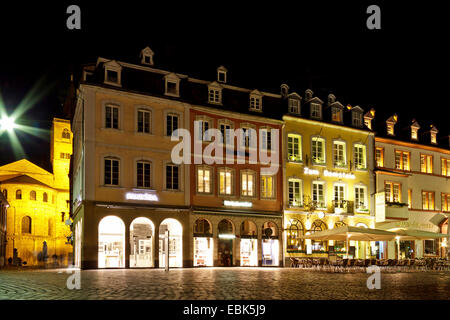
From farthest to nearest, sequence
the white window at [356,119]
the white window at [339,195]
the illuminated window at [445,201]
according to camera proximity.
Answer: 1. the illuminated window at [445,201]
2. the white window at [356,119]
3. the white window at [339,195]

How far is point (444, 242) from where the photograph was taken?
4806 centimetres

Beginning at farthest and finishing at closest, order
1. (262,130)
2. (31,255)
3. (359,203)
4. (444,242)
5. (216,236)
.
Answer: (31,255), (444,242), (359,203), (262,130), (216,236)

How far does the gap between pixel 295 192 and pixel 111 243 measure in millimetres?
14614

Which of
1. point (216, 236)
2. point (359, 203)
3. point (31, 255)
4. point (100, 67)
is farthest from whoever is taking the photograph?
point (31, 255)

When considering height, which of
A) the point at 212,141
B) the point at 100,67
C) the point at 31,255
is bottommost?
the point at 31,255

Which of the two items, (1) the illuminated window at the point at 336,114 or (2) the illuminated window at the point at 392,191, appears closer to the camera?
(1) the illuminated window at the point at 336,114

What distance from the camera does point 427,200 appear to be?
1929 inches

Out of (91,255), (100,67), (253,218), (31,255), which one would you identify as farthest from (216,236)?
(31,255)

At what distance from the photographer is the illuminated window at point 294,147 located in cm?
4147

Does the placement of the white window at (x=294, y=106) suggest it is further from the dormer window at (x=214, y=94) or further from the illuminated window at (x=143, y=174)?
the illuminated window at (x=143, y=174)

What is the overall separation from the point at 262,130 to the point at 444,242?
20154 millimetres

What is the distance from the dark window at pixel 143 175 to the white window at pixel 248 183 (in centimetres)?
710

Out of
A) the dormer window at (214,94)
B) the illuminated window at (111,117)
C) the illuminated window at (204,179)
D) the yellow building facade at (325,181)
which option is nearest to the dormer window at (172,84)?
the dormer window at (214,94)
